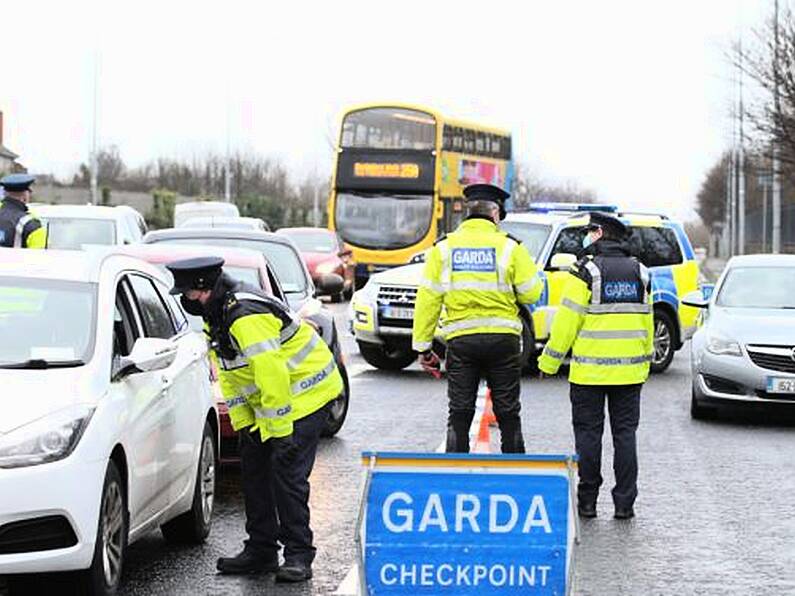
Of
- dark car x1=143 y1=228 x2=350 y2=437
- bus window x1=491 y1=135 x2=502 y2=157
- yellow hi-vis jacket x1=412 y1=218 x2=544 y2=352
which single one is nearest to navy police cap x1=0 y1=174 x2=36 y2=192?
dark car x1=143 y1=228 x2=350 y2=437

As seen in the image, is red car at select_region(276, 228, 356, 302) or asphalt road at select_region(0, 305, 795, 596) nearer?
asphalt road at select_region(0, 305, 795, 596)

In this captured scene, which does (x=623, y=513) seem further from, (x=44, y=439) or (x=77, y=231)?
(x=77, y=231)

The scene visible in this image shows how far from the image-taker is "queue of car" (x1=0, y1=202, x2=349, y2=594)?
22.0ft

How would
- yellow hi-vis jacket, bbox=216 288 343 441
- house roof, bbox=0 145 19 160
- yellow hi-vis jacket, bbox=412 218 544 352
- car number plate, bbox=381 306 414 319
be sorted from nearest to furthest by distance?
yellow hi-vis jacket, bbox=216 288 343 441, yellow hi-vis jacket, bbox=412 218 544 352, car number plate, bbox=381 306 414 319, house roof, bbox=0 145 19 160

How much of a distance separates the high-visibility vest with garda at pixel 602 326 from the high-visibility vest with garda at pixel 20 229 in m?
5.16

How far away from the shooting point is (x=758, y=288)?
1669 cm

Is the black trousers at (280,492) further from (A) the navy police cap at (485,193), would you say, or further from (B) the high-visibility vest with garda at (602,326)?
(B) the high-visibility vest with garda at (602,326)

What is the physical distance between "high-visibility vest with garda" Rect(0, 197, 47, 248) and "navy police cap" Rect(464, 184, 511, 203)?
492cm

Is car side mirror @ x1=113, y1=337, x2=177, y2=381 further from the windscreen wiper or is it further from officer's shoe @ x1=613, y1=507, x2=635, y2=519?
officer's shoe @ x1=613, y1=507, x2=635, y2=519

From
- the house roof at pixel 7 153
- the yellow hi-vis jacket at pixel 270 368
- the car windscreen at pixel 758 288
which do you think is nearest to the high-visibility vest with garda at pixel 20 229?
the yellow hi-vis jacket at pixel 270 368

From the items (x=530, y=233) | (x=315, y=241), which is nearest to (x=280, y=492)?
(x=530, y=233)

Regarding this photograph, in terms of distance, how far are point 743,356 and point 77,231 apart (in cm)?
835

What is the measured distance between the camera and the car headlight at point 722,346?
15242mm

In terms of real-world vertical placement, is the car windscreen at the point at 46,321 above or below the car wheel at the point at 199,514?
above
